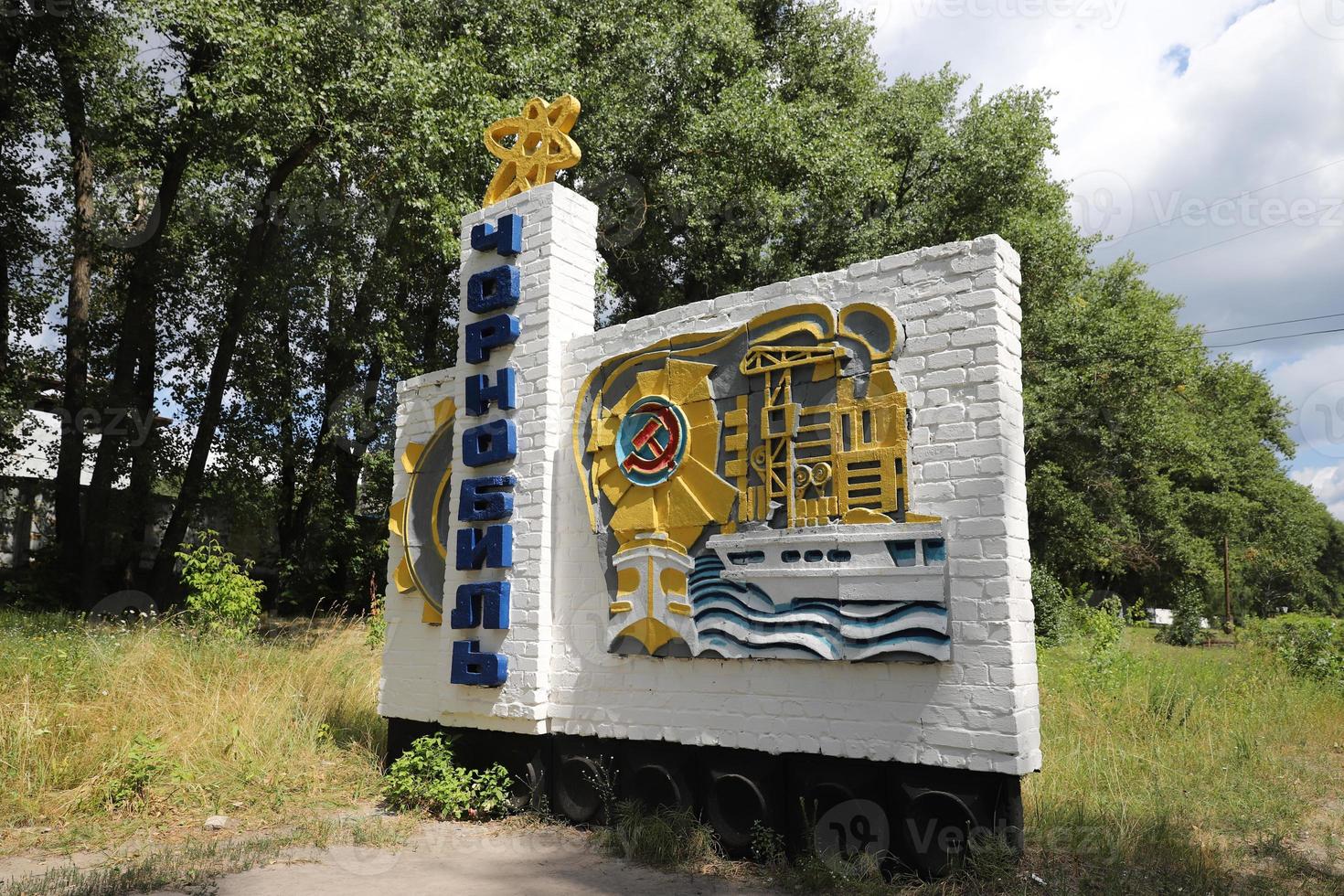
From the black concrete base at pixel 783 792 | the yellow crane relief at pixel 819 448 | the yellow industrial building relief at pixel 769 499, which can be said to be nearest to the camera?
the black concrete base at pixel 783 792

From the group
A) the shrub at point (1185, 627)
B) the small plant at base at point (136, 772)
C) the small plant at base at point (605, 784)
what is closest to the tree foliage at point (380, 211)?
the shrub at point (1185, 627)

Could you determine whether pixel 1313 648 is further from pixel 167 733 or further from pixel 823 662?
pixel 167 733

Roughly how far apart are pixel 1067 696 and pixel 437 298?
13672mm

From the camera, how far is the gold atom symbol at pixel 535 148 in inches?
273

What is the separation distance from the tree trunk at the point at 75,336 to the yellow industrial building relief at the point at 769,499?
487 inches

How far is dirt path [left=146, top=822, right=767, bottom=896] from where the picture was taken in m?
4.74

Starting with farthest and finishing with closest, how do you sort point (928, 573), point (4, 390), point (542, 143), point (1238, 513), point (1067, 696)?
point (1238, 513)
point (4, 390)
point (1067, 696)
point (542, 143)
point (928, 573)

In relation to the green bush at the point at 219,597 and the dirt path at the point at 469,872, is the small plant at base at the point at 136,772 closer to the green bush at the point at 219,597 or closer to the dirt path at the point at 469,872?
the dirt path at the point at 469,872

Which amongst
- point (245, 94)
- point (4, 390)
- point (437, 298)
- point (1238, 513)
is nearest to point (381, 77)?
point (245, 94)

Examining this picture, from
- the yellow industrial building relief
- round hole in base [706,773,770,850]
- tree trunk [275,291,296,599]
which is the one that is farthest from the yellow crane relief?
tree trunk [275,291,296,599]

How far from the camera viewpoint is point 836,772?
4.84 meters

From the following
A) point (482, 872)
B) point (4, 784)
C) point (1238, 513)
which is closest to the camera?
point (482, 872)

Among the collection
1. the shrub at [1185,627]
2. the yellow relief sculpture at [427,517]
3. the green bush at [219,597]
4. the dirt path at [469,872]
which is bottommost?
the dirt path at [469,872]

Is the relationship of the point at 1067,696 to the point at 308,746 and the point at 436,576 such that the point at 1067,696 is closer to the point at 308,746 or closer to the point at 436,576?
the point at 436,576
